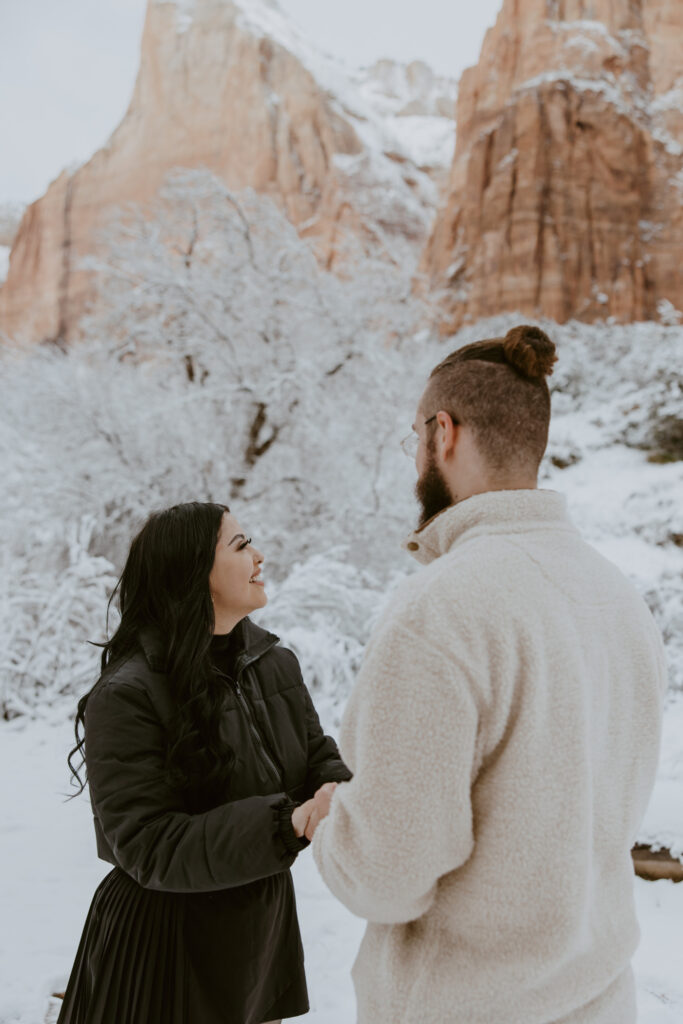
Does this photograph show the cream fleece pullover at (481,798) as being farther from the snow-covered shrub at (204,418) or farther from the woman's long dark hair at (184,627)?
the snow-covered shrub at (204,418)

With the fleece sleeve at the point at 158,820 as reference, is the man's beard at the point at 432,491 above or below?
above

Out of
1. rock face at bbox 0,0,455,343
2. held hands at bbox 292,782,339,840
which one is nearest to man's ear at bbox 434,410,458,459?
held hands at bbox 292,782,339,840

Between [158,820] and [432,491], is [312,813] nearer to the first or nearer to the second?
[158,820]

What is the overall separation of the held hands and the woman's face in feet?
1.72

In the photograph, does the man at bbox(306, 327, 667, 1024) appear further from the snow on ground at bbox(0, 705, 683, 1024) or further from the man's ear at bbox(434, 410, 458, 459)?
the snow on ground at bbox(0, 705, 683, 1024)

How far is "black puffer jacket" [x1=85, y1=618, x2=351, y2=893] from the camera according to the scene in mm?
1343

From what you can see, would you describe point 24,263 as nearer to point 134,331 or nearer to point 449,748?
point 134,331

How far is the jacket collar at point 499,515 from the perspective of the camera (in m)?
1.05

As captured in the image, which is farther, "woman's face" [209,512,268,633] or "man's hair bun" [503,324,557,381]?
"woman's face" [209,512,268,633]

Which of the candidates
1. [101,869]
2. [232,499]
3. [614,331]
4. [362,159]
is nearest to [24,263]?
[362,159]

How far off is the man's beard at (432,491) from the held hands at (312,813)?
1.84 ft

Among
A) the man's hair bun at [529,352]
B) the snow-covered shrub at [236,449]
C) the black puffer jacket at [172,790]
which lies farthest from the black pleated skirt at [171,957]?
the snow-covered shrub at [236,449]

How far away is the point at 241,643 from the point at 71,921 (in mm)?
2133

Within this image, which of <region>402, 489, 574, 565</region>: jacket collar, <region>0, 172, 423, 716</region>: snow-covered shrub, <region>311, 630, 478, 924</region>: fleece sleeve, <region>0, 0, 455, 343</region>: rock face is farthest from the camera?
<region>0, 0, 455, 343</region>: rock face
